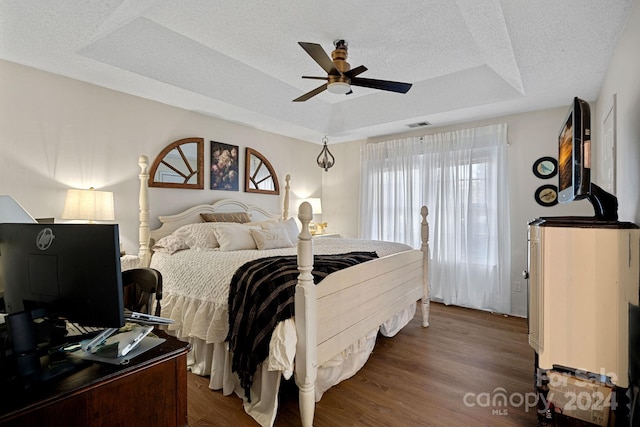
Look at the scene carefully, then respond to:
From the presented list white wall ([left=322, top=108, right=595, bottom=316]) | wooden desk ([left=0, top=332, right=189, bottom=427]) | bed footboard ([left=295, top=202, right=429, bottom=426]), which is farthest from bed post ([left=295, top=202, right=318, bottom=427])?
white wall ([left=322, top=108, right=595, bottom=316])

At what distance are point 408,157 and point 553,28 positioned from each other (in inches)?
103

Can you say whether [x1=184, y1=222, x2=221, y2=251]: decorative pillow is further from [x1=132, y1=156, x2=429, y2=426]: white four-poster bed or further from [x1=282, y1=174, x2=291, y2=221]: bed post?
[x1=282, y1=174, x2=291, y2=221]: bed post

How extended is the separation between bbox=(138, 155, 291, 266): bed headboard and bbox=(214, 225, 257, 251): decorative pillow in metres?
0.70

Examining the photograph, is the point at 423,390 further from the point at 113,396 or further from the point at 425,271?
the point at 113,396

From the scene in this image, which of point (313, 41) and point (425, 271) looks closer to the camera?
point (313, 41)

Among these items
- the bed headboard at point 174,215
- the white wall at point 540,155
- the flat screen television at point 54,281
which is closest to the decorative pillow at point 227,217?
the bed headboard at point 174,215

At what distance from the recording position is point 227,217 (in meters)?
3.83

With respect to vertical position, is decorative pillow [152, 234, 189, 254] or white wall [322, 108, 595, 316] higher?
white wall [322, 108, 595, 316]

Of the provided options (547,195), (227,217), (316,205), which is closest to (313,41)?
(227,217)

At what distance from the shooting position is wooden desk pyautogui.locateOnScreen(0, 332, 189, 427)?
2.35 feet

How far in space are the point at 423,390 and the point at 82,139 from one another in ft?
11.7

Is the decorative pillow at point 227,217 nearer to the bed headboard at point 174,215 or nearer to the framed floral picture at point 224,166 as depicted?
the bed headboard at point 174,215

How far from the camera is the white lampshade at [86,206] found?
105 inches

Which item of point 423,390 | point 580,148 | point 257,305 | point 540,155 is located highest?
point 540,155
